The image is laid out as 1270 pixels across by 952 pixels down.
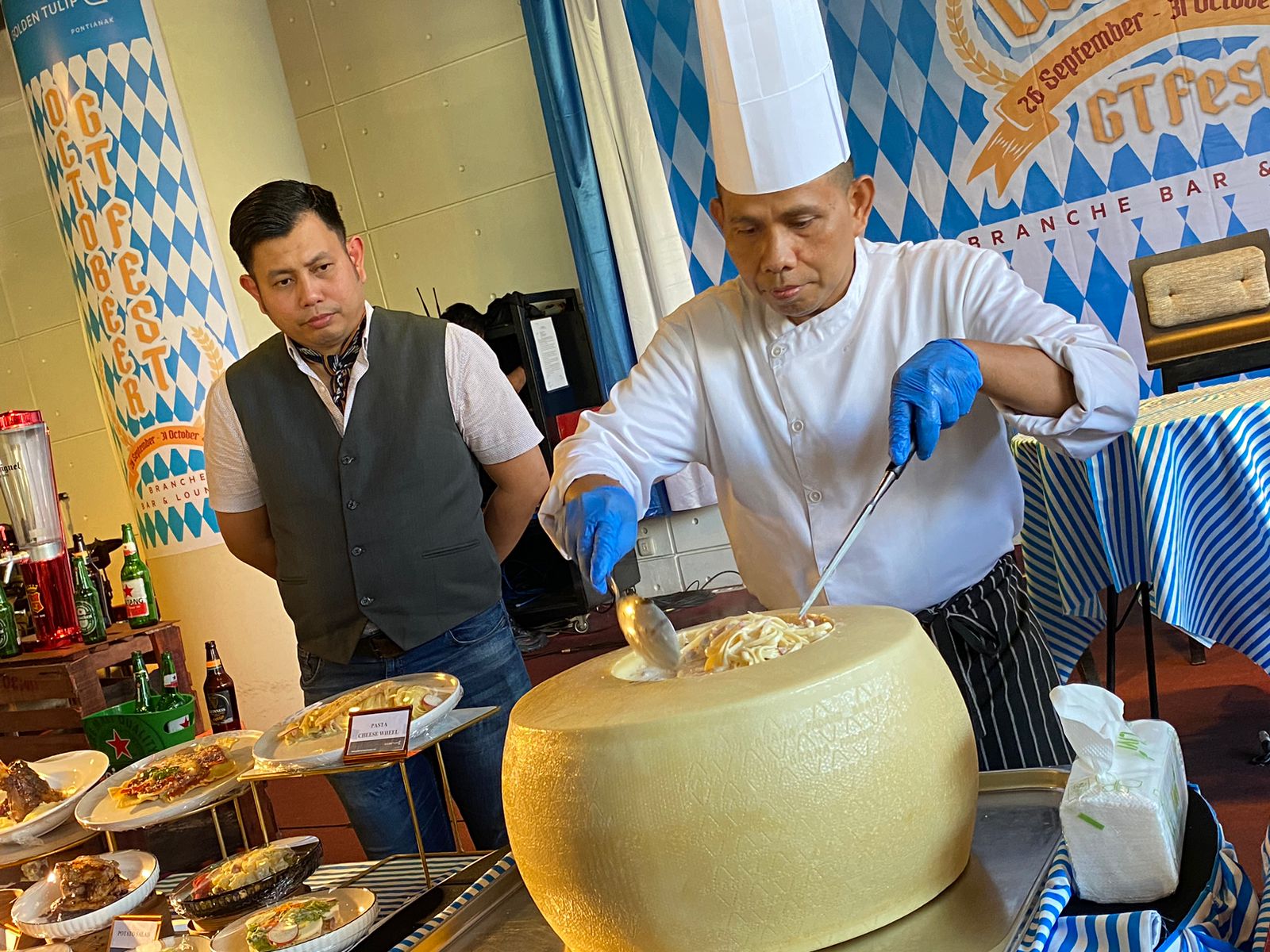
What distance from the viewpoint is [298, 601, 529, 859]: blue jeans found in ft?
5.98

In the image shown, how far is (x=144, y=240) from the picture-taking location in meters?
4.51

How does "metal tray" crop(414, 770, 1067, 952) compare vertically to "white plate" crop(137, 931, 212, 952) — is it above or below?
above

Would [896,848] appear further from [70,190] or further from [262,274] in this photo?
[70,190]

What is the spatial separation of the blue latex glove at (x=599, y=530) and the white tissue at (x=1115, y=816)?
0.52m

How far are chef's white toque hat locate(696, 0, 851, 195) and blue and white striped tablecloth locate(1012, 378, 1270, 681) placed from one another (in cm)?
130

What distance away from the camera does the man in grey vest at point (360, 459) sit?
1.98 metres

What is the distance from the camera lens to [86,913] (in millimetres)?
1301

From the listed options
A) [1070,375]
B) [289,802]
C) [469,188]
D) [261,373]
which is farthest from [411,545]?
[469,188]

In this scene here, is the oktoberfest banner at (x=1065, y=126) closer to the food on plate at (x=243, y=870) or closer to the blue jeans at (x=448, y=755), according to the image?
the blue jeans at (x=448, y=755)

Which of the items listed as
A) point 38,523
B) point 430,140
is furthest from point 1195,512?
point 430,140

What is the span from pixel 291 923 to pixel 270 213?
4.12 ft

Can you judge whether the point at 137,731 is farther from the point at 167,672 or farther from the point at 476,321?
the point at 476,321

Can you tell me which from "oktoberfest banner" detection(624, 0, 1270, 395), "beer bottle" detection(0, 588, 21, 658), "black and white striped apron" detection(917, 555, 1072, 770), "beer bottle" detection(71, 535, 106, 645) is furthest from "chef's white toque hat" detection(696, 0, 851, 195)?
"oktoberfest banner" detection(624, 0, 1270, 395)

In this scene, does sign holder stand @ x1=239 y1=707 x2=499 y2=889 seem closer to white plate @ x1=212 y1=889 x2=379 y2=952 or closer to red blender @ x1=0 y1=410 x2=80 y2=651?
white plate @ x1=212 y1=889 x2=379 y2=952
